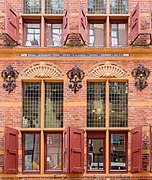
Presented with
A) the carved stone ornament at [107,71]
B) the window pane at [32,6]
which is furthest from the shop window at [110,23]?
the window pane at [32,6]

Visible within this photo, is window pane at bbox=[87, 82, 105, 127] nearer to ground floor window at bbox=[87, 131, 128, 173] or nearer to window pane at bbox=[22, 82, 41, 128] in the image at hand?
ground floor window at bbox=[87, 131, 128, 173]

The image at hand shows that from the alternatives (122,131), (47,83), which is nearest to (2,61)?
(47,83)

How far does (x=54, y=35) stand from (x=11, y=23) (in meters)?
1.33

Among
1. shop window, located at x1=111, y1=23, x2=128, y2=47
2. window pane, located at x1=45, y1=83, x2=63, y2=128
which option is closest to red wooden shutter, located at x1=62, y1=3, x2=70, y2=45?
window pane, located at x1=45, y1=83, x2=63, y2=128

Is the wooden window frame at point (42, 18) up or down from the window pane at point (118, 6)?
down

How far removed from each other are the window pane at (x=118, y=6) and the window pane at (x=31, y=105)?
2726mm

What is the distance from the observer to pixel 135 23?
13781mm

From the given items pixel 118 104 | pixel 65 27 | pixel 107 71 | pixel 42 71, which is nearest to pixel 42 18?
pixel 65 27

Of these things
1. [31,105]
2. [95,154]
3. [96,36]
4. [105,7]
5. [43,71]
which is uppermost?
[105,7]

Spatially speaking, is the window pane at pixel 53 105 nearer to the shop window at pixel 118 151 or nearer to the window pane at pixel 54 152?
the window pane at pixel 54 152

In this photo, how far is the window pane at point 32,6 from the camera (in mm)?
14555

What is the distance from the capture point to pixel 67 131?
1341 cm

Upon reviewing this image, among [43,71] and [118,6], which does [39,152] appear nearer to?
[43,71]

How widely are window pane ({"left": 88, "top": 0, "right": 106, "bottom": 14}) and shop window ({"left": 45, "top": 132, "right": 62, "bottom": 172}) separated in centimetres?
329
